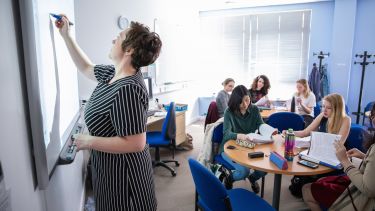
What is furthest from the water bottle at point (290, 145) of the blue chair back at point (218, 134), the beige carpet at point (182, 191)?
the beige carpet at point (182, 191)

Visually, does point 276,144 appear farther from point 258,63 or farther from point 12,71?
point 258,63

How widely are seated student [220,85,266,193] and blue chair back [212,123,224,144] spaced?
4.9 inches

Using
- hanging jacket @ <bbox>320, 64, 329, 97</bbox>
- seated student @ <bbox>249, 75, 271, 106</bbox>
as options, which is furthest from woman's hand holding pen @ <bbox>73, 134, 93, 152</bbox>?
hanging jacket @ <bbox>320, 64, 329, 97</bbox>

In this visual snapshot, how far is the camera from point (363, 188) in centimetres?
144

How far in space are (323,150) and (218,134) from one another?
102cm

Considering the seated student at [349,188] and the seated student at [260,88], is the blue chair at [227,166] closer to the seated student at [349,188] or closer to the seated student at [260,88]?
the seated student at [349,188]

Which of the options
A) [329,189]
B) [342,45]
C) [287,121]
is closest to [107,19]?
[287,121]

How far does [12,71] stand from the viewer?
780mm

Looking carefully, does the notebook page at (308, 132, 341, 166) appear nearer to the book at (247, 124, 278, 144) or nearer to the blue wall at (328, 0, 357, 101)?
the book at (247, 124, 278, 144)

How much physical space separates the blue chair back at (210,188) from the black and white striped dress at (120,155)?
0.93 ft

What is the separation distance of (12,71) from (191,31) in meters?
5.89

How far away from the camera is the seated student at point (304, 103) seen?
3.93 m

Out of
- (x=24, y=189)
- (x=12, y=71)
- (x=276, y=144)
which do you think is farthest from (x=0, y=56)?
(x=276, y=144)

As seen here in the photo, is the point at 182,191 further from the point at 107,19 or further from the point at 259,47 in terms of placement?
the point at 259,47
